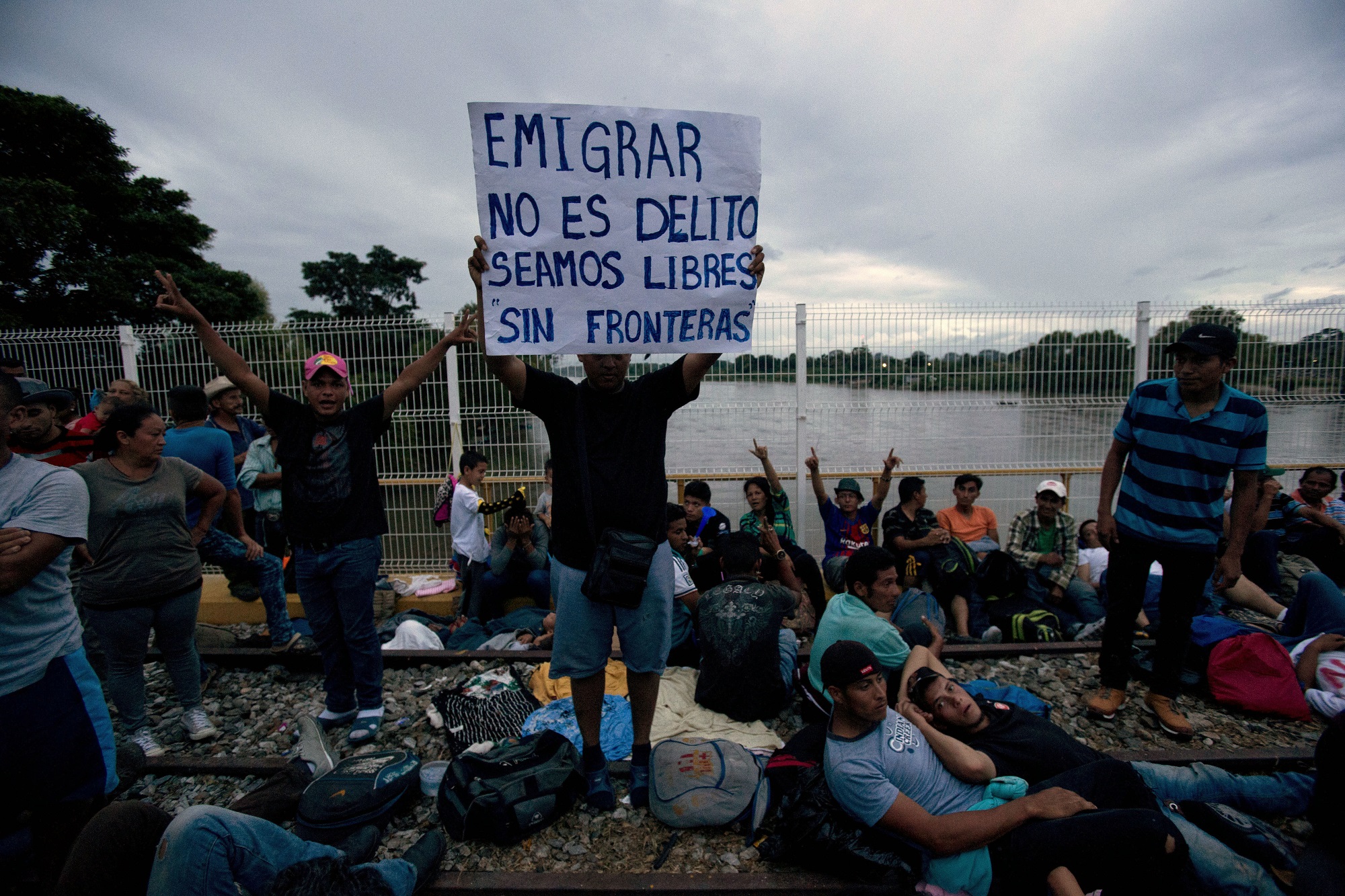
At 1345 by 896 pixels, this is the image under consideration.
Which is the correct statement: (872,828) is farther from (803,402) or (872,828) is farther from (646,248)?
(803,402)

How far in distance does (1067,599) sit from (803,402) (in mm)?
3129

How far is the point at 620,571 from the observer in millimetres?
2537

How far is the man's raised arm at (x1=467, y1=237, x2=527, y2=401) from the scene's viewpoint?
2.56 m

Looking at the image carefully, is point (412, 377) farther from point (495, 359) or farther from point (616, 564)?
point (616, 564)

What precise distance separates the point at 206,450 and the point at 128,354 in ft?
14.3

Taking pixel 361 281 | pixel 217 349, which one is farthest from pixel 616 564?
pixel 361 281

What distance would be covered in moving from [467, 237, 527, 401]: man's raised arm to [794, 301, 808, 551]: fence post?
4633 mm

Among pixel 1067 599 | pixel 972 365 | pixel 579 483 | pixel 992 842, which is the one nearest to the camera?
pixel 992 842

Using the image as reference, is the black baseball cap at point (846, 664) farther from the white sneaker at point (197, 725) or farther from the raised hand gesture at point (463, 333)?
the white sneaker at point (197, 725)

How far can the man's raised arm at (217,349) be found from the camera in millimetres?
3104

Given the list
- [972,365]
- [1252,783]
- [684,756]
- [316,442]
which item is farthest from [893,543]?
[316,442]

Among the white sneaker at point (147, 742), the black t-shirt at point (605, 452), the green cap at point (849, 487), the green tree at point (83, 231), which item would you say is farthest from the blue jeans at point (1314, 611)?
the green tree at point (83, 231)

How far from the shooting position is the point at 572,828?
9.44 feet

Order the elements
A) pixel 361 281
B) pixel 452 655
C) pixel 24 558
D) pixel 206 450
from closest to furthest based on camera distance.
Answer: pixel 24 558 → pixel 206 450 → pixel 452 655 → pixel 361 281
